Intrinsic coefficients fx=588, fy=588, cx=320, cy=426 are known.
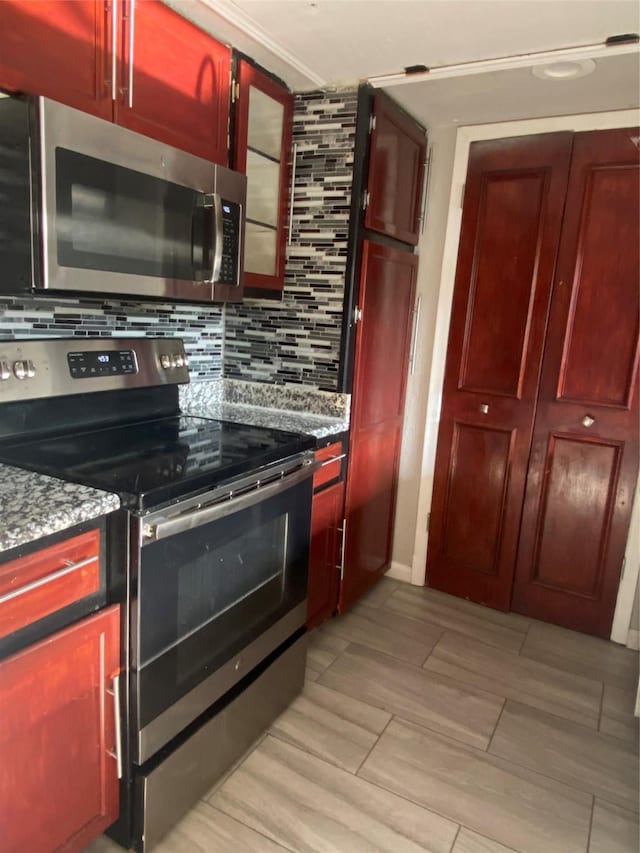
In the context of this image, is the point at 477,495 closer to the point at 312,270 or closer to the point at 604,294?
the point at 604,294

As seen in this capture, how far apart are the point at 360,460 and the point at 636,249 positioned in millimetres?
1324

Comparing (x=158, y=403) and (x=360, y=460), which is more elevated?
(x=158, y=403)

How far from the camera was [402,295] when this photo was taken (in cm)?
249

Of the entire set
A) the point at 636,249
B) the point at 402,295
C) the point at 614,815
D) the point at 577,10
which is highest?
the point at 577,10

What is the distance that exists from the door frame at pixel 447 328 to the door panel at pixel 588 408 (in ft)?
0.13

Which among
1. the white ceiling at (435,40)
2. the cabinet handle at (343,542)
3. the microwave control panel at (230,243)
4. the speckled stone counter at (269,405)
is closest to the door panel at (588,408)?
the white ceiling at (435,40)

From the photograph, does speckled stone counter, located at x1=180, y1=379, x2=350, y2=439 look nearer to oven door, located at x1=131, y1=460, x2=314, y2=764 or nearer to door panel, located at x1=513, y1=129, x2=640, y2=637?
oven door, located at x1=131, y1=460, x2=314, y2=764

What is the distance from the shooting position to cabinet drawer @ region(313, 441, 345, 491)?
2057mm

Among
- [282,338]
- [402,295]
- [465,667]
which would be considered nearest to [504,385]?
[402,295]

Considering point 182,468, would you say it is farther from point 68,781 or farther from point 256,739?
point 256,739

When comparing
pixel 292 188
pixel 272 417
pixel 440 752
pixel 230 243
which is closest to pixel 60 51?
pixel 230 243

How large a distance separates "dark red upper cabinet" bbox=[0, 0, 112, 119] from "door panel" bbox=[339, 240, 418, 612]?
1029 mm

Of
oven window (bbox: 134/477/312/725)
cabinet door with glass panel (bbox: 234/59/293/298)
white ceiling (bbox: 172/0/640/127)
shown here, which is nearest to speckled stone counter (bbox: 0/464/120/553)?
oven window (bbox: 134/477/312/725)

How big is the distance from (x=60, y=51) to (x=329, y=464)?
141 cm
